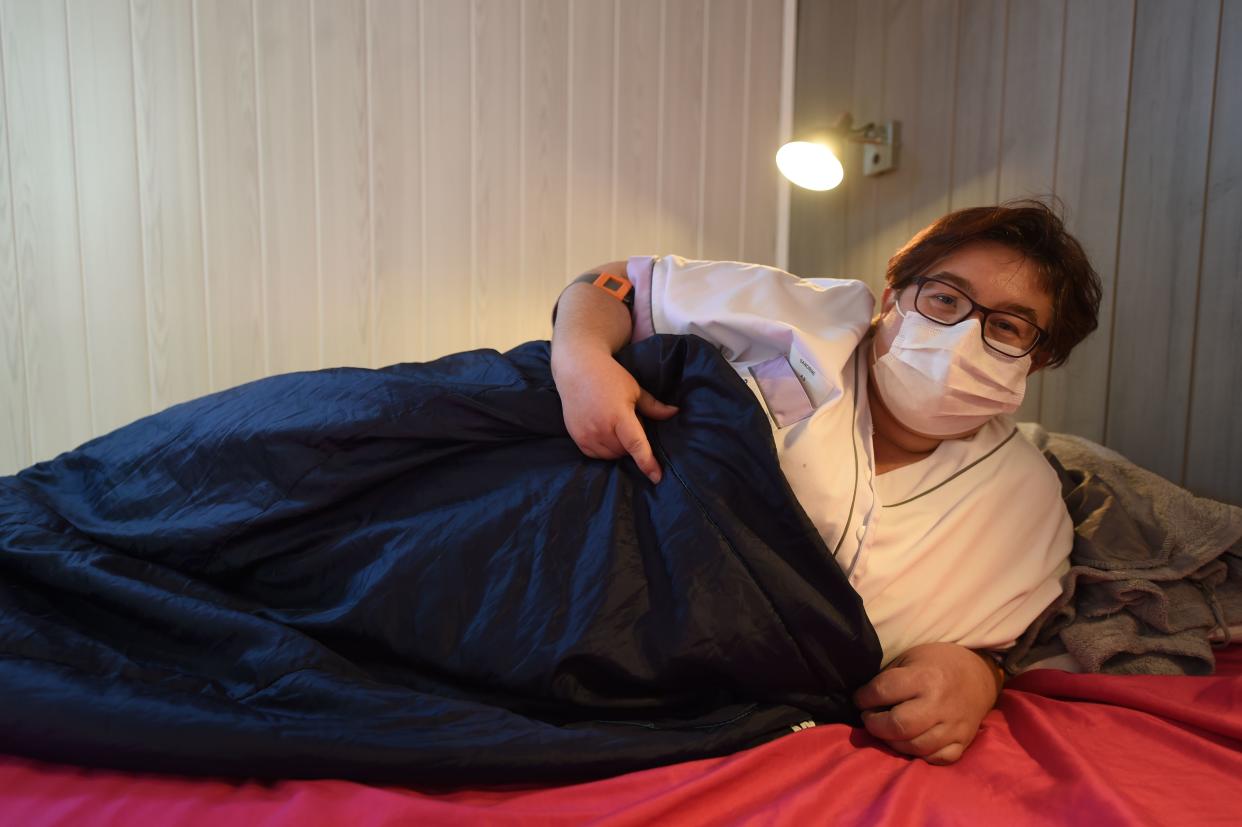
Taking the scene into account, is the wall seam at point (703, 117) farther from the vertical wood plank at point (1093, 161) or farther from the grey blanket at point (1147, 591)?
the grey blanket at point (1147, 591)

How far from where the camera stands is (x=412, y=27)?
6.84ft

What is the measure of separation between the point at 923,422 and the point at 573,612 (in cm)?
52

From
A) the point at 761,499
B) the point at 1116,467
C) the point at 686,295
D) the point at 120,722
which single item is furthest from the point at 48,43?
the point at 1116,467

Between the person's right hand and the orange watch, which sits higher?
the orange watch

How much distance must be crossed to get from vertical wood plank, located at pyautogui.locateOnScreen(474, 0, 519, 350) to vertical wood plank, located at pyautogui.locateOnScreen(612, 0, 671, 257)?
299 millimetres

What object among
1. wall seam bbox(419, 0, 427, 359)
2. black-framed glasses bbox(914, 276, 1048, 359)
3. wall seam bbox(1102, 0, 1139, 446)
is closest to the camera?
black-framed glasses bbox(914, 276, 1048, 359)

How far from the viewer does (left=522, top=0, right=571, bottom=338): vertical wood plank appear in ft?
7.20

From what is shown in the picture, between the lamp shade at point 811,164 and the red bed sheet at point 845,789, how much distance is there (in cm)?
128

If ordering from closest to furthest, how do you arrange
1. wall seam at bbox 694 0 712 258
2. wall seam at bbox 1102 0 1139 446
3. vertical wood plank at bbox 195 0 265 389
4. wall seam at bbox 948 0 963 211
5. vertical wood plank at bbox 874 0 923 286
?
wall seam at bbox 1102 0 1139 446, wall seam at bbox 948 0 963 211, vertical wood plank at bbox 874 0 923 286, vertical wood plank at bbox 195 0 265 389, wall seam at bbox 694 0 712 258

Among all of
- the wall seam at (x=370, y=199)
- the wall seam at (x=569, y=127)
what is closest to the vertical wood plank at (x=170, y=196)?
the wall seam at (x=370, y=199)

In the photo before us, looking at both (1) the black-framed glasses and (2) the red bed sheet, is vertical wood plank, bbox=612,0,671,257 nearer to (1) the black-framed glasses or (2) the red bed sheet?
(1) the black-framed glasses

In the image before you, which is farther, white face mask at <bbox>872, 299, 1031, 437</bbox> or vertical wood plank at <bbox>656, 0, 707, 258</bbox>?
vertical wood plank at <bbox>656, 0, 707, 258</bbox>

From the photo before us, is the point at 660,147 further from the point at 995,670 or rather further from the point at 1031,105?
the point at 995,670

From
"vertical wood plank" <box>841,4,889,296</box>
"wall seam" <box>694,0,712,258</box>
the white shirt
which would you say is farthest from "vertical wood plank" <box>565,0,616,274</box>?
the white shirt
